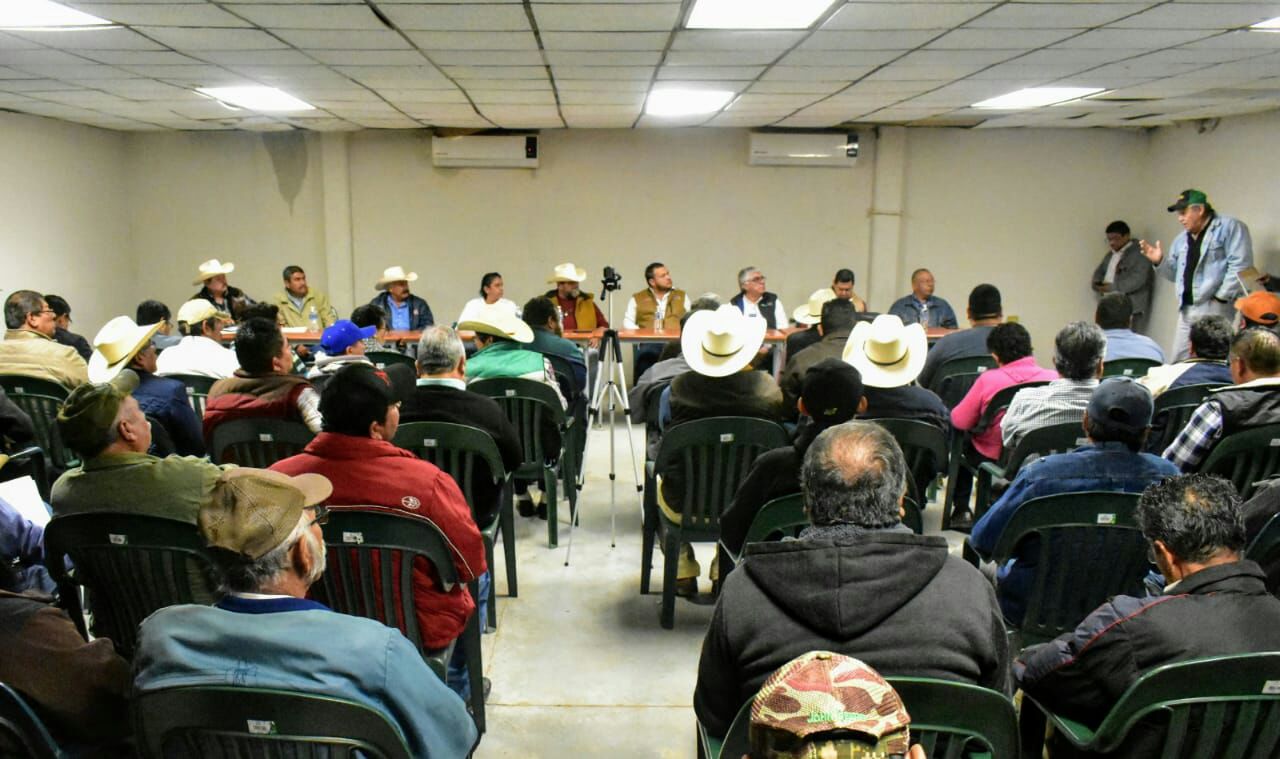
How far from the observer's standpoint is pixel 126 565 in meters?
2.25

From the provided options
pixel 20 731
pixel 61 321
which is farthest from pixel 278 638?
pixel 61 321

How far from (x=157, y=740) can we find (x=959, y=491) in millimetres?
4003

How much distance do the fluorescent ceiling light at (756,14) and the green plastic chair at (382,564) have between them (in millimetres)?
2321

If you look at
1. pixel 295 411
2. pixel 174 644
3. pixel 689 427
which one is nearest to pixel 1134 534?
pixel 689 427

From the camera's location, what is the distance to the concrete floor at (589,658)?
2740 mm

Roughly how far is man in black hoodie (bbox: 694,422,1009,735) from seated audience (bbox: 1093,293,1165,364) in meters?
3.64

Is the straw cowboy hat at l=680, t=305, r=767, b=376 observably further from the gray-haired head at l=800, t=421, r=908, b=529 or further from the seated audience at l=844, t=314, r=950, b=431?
the gray-haired head at l=800, t=421, r=908, b=529

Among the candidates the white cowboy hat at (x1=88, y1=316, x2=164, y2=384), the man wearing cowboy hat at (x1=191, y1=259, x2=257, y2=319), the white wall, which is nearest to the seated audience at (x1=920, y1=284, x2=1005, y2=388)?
the white cowboy hat at (x1=88, y1=316, x2=164, y2=384)

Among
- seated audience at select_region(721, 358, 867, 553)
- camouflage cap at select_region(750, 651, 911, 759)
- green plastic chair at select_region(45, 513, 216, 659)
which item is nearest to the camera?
camouflage cap at select_region(750, 651, 911, 759)

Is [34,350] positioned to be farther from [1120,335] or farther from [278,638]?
[1120,335]

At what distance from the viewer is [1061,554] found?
2512 mm

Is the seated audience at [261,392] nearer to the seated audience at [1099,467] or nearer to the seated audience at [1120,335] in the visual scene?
the seated audience at [1099,467]

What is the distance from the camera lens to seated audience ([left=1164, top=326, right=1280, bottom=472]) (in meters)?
3.10

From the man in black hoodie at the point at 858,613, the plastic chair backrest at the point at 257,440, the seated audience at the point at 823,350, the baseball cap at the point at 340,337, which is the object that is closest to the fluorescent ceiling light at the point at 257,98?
the baseball cap at the point at 340,337
